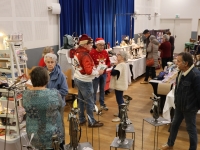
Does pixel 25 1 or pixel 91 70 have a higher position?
pixel 25 1

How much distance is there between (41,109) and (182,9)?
425 inches

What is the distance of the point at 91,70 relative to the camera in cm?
353

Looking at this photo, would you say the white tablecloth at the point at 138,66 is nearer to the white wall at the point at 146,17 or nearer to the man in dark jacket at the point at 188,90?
the white wall at the point at 146,17

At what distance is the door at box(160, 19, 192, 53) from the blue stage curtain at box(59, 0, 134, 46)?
4169 mm

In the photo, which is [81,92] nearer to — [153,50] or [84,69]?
[84,69]

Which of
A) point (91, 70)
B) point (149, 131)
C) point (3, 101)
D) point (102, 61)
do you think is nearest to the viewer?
point (3, 101)

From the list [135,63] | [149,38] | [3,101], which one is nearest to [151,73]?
[135,63]

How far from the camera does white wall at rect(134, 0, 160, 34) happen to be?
28.5 feet

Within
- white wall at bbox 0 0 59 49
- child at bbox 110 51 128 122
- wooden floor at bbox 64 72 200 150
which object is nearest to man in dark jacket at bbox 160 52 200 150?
wooden floor at bbox 64 72 200 150

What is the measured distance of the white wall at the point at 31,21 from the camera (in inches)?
167

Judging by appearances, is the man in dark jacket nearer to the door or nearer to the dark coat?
Answer: the dark coat

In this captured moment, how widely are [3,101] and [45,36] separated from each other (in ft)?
8.78

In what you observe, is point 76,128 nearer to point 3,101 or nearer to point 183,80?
point 3,101

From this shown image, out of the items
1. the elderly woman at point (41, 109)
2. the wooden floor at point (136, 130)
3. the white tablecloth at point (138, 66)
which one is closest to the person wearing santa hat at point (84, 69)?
the wooden floor at point (136, 130)
